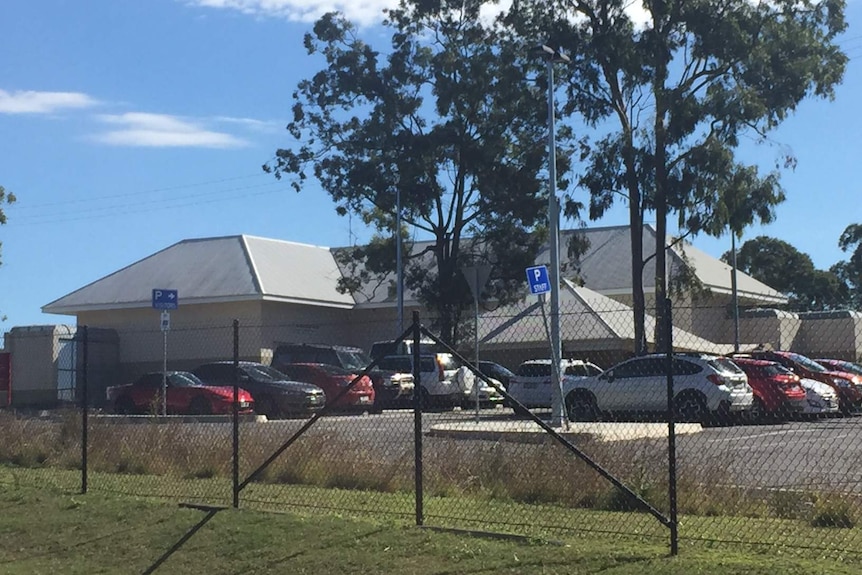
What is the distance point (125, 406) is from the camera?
2852 centimetres

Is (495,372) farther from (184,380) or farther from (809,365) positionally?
(184,380)

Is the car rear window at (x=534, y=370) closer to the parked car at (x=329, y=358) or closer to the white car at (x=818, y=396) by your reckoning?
the parked car at (x=329, y=358)

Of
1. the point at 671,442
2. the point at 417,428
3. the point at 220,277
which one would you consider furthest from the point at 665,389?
the point at 220,277

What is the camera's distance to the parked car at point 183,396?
2641 centimetres

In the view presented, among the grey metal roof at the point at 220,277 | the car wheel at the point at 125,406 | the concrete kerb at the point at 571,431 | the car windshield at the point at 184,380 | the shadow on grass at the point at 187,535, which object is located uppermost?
the grey metal roof at the point at 220,277

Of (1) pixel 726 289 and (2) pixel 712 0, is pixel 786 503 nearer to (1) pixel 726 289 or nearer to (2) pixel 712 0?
(2) pixel 712 0

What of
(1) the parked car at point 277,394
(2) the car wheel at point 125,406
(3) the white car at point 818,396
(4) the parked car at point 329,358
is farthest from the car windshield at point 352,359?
(3) the white car at point 818,396

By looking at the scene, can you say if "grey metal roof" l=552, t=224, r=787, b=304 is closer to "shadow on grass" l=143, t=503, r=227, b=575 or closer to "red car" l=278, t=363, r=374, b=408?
"red car" l=278, t=363, r=374, b=408

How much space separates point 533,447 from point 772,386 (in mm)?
11049

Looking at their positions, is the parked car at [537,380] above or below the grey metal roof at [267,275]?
below

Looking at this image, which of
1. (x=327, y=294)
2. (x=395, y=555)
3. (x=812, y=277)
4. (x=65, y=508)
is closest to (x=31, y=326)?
(x=327, y=294)

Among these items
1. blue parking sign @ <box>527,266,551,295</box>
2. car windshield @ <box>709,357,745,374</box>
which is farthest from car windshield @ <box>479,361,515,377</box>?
blue parking sign @ <box>527,266,551,295</box>

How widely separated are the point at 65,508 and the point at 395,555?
467 cm

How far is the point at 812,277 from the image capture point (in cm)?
7669
